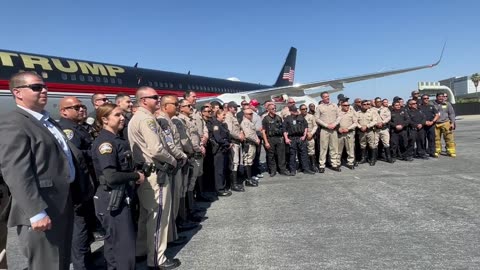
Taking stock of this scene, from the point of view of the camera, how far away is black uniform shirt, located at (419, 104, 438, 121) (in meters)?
Answer: 10.4

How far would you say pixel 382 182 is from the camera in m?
7.33

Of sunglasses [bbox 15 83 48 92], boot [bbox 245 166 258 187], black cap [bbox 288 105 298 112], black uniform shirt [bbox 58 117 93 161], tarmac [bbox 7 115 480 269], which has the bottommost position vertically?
tarmac [bbox 7 115 480 269]

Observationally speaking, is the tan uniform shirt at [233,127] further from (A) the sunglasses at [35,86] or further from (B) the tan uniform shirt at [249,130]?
(A) the sunglasses at [35,86]

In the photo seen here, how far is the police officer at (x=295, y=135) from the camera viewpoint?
8.84 metres

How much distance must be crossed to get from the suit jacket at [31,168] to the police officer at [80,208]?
0.88m

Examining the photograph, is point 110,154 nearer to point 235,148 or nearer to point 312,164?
point 235,148

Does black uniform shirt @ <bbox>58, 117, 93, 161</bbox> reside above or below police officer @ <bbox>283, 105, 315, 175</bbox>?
above

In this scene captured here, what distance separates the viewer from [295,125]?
8836 mm

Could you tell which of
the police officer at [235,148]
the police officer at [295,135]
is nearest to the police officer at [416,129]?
the police officer at [295,135]

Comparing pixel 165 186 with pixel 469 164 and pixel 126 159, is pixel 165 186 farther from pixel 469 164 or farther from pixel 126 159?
pixel 469 164

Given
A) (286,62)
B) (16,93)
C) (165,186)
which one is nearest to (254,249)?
(165,186)

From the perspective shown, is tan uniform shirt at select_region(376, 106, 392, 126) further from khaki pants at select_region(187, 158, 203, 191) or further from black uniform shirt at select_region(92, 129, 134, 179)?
black uniform shirt at select_region(92, 129, 134, 179)

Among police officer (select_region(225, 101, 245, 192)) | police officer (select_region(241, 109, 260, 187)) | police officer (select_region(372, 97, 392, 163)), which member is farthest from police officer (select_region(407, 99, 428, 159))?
police officer (select_region(225, 101, 245, 192))

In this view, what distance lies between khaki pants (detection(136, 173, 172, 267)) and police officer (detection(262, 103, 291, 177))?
505 cm
